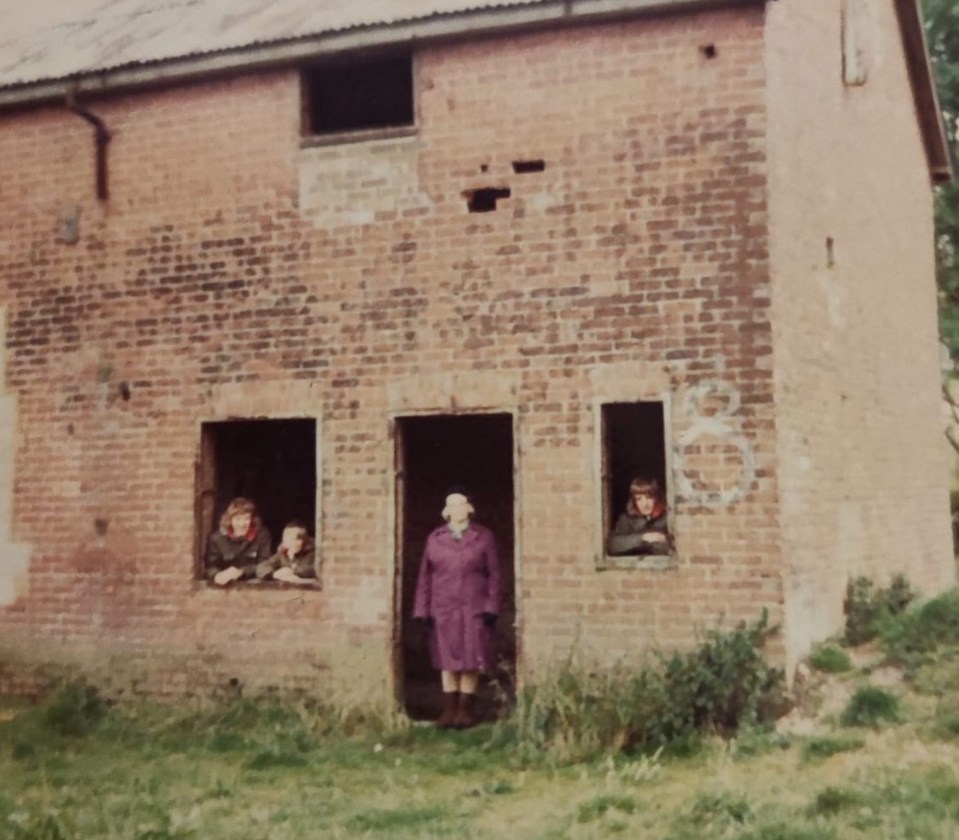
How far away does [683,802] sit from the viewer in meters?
6.34

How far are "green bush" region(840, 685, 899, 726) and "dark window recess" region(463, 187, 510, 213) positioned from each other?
4.39 meters

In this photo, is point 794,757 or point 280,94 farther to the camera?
point 280,94

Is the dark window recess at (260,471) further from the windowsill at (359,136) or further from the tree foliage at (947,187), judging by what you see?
the tree foliage at (947,187)

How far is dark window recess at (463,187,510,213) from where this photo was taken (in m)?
8.80

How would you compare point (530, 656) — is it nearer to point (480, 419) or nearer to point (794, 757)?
point (794, 757)

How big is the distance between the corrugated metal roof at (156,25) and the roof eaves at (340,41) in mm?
38

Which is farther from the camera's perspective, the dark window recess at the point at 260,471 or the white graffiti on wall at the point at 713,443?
the dark window recess at the point at 260,471

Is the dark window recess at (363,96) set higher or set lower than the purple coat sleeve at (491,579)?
higher

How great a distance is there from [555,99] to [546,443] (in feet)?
8.51

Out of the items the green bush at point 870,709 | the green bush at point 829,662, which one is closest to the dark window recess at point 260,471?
the green bush at point 829,662

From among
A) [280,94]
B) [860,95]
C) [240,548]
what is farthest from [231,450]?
[860,95]

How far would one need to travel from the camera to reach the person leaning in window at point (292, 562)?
360 inches

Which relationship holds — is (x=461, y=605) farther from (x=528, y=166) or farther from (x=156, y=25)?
(x=156, y=25)

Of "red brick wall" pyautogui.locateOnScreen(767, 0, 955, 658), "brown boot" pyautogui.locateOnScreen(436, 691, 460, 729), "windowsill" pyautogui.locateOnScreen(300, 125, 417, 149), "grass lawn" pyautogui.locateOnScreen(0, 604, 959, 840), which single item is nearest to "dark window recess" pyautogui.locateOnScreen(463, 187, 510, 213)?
"windowsill" pyautogui.locateOnScreen(300, 125, 417, 149)
